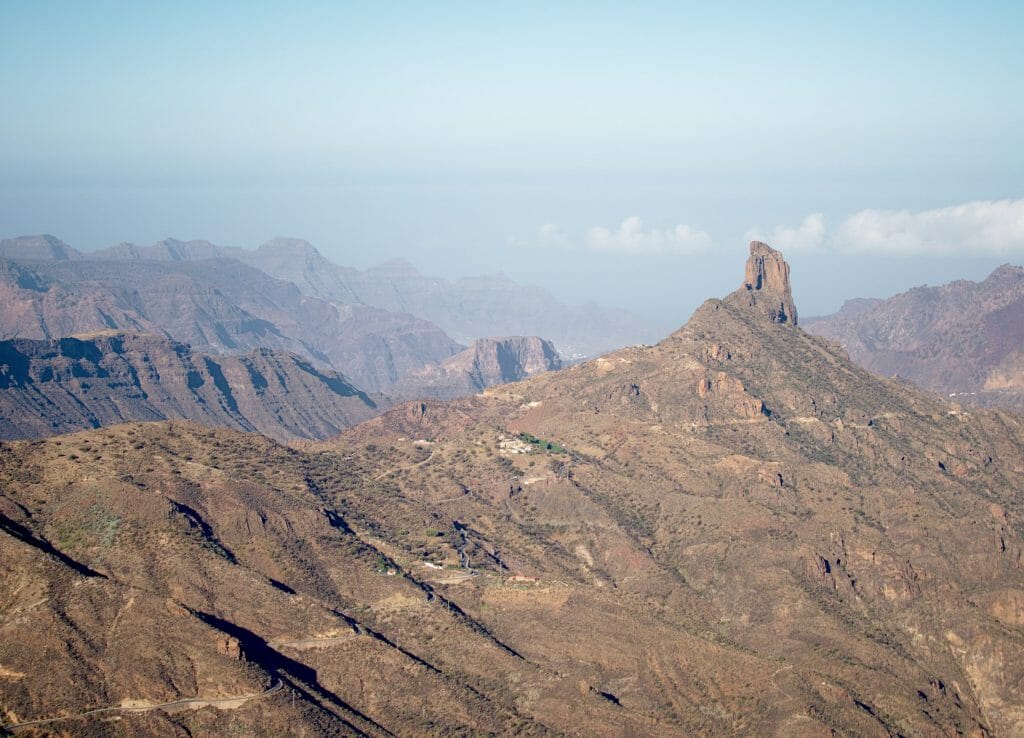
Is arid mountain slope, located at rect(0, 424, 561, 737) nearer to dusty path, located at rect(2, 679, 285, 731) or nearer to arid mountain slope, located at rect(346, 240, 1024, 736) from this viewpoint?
dusty path, located at rect(2, 679, 285, 731)

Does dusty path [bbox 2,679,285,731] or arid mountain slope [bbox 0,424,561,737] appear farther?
arid mountain slope [bbox 0,424,561,737]

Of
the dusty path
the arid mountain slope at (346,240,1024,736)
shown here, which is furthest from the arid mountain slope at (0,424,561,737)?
the arid mountain slope at (346,240,1024,736)

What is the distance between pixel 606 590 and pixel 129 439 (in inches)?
2400

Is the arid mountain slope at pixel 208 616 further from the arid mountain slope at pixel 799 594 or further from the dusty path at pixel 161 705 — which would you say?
the arid mountain slope at pixel 799 594

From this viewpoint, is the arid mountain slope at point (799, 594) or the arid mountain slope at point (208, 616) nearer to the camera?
the arid mountain slope at point (208, 616)

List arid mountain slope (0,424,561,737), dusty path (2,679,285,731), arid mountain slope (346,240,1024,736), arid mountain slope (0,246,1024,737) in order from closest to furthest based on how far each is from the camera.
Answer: dusty path (2,679,285,731) → arid mountain slope (0,424,561,737) → arid mountain slope (0,246,1024,737) → arid mountain slope (346,240,1024,736)

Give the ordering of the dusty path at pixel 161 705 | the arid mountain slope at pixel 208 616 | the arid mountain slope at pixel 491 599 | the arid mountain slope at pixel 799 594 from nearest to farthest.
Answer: the dusty path at pixel 161 705 → the arid mountain slope at pixel 208 616 → the arid mountain slope at pixel 491 599 → the arid mountain slope at pixel 799 594

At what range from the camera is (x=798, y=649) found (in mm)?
145375

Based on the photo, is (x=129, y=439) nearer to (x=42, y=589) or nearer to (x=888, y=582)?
(x=42, y=589)

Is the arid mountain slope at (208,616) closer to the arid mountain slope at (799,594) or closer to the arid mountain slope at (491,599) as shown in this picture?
the arid mountain slope at (491,599)

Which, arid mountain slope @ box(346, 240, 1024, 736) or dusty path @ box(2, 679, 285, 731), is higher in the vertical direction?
dusty path @ box(2, 679, 285, 731)

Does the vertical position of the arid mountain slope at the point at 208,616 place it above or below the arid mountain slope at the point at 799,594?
above

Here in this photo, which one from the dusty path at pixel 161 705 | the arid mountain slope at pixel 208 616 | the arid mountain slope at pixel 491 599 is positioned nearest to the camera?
the dusty path at pixel 161 705

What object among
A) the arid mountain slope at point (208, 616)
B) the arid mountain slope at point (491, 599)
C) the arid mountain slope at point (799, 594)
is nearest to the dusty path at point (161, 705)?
the arid mountain slope at point (208, 616)
